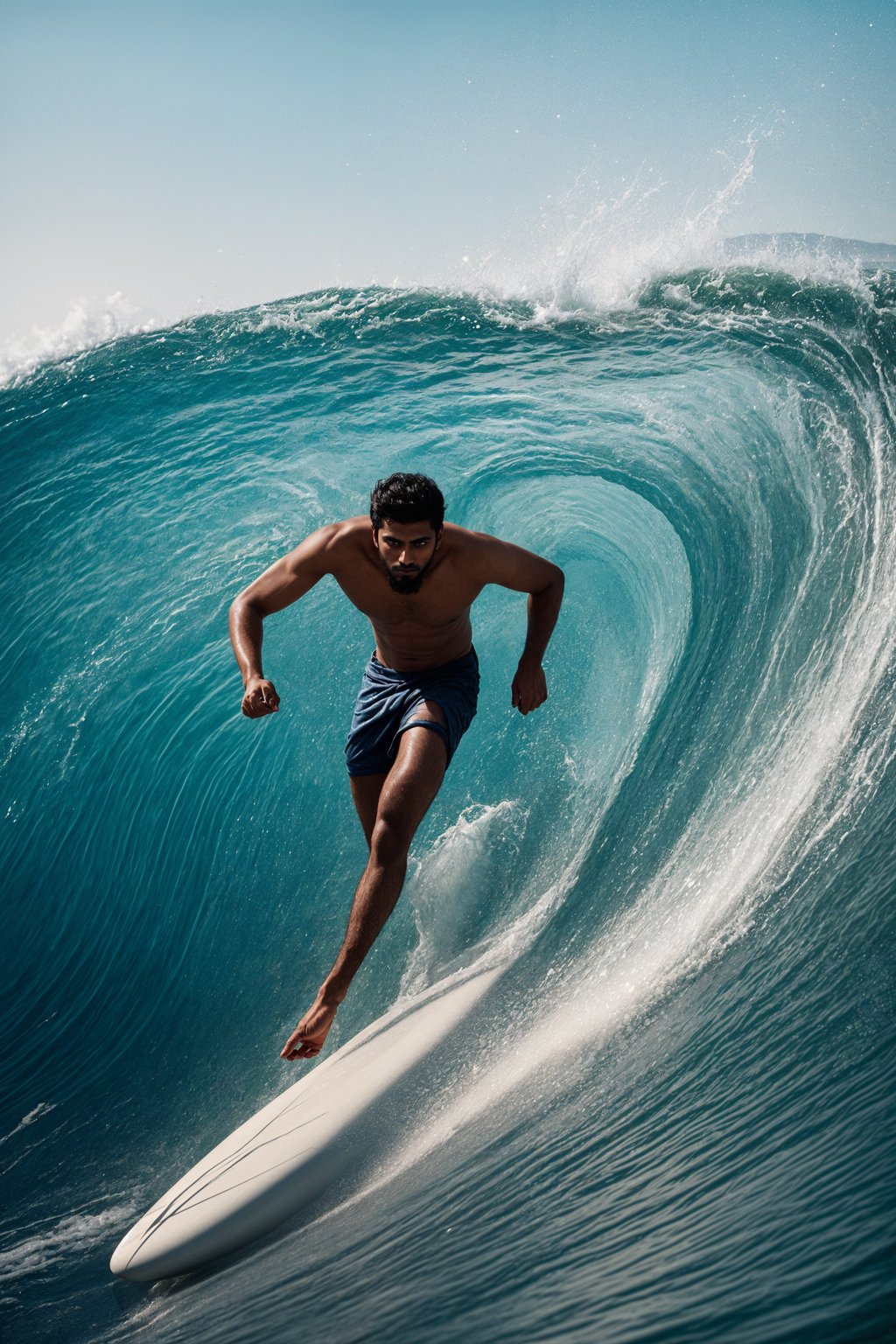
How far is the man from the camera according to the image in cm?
269

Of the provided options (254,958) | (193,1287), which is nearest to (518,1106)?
(193,1287)

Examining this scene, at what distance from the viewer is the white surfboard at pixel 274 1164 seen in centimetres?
250

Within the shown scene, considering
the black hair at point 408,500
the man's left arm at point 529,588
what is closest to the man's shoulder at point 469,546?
the man's left arm at point 529,588

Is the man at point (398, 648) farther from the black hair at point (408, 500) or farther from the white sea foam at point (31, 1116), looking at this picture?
the white sea foam at point (31, 1116)

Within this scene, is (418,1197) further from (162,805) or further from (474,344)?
(474,344)

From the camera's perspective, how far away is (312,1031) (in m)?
2.59

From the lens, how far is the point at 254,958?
4.27m

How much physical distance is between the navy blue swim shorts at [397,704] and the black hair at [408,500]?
0.61m

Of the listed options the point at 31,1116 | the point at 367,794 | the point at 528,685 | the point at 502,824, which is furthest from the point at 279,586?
the point at 31,1116

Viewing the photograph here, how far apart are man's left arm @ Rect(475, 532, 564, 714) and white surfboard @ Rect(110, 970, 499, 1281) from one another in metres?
1.11

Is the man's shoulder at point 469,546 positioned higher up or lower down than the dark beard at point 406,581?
higher up

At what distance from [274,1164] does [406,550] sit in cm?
183

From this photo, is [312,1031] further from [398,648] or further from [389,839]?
[398,648]

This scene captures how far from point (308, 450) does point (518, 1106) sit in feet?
15.5
